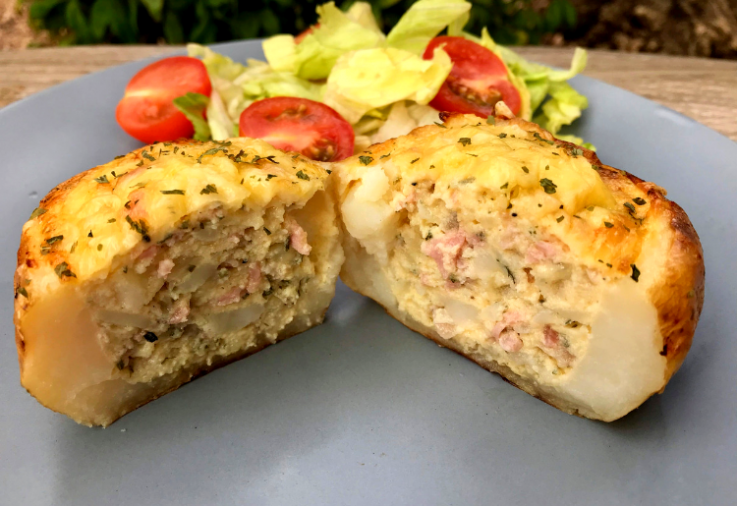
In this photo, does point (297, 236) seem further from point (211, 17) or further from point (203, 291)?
point (211, 17)

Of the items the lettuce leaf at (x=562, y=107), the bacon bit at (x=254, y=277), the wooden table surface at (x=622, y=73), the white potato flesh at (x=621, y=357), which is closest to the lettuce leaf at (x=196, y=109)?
the wooden table surface at (x=622, y=73)

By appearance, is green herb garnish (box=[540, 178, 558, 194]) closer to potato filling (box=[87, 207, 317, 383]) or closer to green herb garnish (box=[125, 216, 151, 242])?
potato filling (box=[87, 207, 317, 383])

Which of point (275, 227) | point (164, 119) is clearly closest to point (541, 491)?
point (275, 227)

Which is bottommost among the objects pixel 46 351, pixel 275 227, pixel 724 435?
pixel 724 435

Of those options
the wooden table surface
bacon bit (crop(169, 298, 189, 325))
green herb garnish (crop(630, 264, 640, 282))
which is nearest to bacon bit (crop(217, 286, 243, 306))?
bacon bit (crop(169, 298, 189, 325))

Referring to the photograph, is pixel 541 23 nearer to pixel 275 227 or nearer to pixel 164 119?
pixel 164 119
